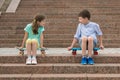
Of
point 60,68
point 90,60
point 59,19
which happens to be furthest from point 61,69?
point 59,19

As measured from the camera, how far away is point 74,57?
795 cm

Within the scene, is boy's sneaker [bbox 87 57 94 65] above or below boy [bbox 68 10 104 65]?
below

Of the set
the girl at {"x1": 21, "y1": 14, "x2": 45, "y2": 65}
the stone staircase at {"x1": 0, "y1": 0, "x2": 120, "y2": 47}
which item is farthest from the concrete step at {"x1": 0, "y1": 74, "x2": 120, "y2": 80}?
the stone staircase at {"x1": 0, "y1": 0, "x2": 120, "y2": 47}

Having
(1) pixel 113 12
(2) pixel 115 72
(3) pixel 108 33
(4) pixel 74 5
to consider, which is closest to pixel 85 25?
(2) pixel 115 72

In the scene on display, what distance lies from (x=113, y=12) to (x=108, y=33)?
2.23 metres

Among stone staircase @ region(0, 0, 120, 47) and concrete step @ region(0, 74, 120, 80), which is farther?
stone staircase @ region(0, 0, 120, 47)

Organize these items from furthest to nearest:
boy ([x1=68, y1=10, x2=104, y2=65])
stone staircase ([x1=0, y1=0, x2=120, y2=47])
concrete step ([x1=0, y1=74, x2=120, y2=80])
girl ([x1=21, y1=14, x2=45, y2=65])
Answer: stone staircase ([x1=0, y1=0, x2=120, y2=47]), girl ([x1=21, y1=14, x2=45, y2=65]), boy ([x1=68, y1=10, x2=104, y2=65]), concrete step ([x1=0, y1=74, x2=120, y2=80])

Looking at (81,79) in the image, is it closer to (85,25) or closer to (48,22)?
(85,25)

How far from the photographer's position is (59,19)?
13.2 m

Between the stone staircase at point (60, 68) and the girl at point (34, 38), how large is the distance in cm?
22

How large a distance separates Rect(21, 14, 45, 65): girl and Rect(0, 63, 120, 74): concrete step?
0.22 metres

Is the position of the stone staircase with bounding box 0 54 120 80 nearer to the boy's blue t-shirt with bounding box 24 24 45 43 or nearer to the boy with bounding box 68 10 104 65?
the boy with bounding box 68 10 104 65

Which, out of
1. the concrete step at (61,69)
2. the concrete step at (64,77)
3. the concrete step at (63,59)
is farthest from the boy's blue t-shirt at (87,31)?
the concrete step at (64,77)

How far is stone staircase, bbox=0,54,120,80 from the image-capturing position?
725cm
